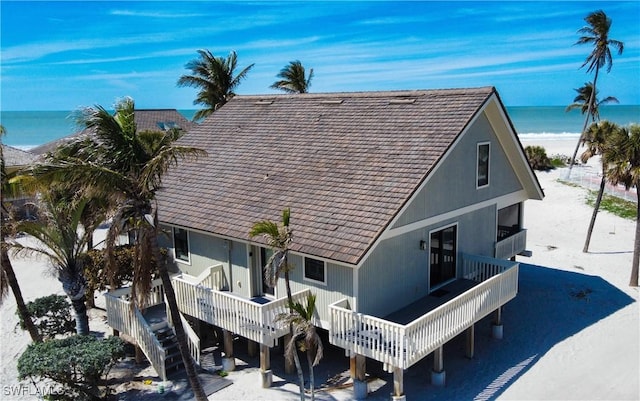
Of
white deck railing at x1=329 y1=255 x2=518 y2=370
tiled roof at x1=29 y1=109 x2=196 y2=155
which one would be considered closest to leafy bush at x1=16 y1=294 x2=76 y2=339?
white deck railing at x1=329 y1=255 x2=518 y2=370

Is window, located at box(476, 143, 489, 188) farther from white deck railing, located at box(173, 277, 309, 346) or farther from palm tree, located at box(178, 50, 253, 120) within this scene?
palm tree, located at box(178, 50, 253, 120)

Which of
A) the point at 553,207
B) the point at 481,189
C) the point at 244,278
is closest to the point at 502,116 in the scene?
the point at 481,189

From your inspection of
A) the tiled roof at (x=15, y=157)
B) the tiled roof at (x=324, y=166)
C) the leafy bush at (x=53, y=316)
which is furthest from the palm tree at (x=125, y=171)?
the tiled roof at (x=15, y=157)

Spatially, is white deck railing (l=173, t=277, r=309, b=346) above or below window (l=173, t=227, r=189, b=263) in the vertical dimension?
below

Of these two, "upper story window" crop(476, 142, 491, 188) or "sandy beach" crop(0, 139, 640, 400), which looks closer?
"sandy beach" crop(0, 139, 640, 400)

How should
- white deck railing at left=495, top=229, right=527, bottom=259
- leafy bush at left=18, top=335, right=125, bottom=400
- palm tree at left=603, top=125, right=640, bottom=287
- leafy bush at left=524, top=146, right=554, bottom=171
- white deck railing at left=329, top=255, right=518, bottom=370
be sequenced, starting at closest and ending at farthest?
white deck railing at left=329, top=255, right=518, bottom=370 → leafy bush at left=18, top=335, right=125, bottom=400 → white deck railing at left=495, top=229, right=527, bottom=259 → palm tree at left=603, top=125, right=640, bottom=287 → leafy bush at left=524, top=146, right=554, bottom=171

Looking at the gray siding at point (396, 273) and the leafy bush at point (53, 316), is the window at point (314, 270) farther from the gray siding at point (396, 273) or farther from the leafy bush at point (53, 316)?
the leafy bush at point (53, 316)

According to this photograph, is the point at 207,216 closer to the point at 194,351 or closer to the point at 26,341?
the point at 194,351
